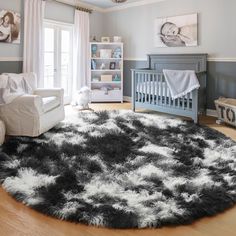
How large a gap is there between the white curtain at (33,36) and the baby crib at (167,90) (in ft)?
5.89

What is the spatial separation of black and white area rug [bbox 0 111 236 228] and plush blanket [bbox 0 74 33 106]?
0.57 m

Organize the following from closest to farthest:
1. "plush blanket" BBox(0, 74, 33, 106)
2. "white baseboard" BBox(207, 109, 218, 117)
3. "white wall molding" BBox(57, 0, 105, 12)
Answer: "plush blanket" BBox(0, 74, 33, 106) < "white baseboard" BBox(207, 109, 218, 117) < "white wall molding" BBox(57, 0, 105, 12)

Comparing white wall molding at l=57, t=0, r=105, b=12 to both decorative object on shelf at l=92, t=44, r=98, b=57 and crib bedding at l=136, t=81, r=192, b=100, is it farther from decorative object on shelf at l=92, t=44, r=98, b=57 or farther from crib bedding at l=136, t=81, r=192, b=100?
crib bedding at l=136, t=81, r=192, b=100

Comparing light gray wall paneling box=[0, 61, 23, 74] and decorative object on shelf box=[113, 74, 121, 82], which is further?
decorative object on shelf box=[113, 74, 121, 82]

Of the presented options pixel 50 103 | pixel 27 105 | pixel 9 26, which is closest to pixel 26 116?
pixel 27 105

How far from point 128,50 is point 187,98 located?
246 centimetres

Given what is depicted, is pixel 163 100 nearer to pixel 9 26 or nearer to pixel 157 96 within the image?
pixel 157 96

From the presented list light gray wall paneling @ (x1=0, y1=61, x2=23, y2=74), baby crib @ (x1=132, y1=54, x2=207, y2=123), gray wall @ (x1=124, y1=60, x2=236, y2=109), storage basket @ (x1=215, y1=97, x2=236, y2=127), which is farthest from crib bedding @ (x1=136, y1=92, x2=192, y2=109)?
light gray wall paneling @ (x1=0, y1=61, x2=23, y2=74)

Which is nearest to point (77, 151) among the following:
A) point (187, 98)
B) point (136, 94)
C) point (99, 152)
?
point (99, 152)

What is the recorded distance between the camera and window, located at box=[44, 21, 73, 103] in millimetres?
5656

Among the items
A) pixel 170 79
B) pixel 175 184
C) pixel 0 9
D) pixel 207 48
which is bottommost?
pixel 175 184

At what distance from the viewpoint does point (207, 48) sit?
5156 millimetres

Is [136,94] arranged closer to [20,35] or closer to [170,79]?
[170,79]

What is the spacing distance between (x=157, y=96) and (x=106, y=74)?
1989 mm
